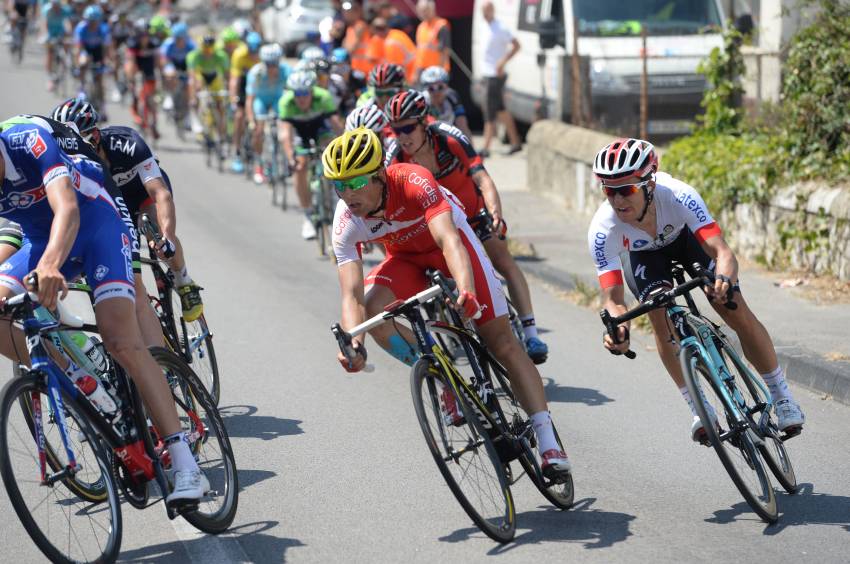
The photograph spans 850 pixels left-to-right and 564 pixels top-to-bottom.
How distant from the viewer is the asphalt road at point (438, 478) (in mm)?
5730

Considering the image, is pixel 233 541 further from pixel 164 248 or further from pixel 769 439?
pixel 769 439

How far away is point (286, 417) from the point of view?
8016 millimetres

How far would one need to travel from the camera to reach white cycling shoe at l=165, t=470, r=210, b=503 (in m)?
5.62

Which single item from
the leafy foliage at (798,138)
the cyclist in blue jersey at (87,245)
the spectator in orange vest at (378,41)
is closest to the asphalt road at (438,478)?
the cyclist in blue jersey at (87,245)

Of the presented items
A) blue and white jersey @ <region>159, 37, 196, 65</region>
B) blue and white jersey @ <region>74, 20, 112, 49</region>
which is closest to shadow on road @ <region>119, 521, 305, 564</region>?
blue and white jersey @ <region>159, 37, 196, 65</region>

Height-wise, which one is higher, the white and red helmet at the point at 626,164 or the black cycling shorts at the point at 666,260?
the white and red helmet at the point at 626,164

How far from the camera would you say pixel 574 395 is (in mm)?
8453

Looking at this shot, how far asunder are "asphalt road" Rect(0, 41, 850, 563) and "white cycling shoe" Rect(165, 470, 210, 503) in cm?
27

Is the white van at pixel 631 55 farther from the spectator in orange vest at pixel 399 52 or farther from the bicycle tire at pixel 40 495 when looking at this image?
the bicycle tire at pixel 40 495

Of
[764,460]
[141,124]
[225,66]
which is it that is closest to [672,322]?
[764,460]

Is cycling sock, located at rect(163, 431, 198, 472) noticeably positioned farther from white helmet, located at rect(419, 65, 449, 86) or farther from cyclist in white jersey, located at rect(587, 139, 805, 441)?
white helmet, located at rect(419, 65, 449, 86)

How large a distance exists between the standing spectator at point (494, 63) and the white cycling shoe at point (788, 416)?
42.4 feet

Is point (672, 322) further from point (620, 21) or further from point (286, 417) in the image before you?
point (620, 21)

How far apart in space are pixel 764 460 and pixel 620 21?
11.7 meters
